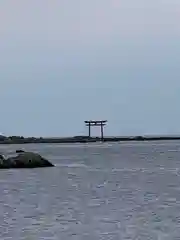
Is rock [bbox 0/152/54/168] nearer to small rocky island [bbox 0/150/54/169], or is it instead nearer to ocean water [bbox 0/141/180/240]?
small rocky island [bbox 0/150/54/169]

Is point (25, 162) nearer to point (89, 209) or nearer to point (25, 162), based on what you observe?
point (25, 162)

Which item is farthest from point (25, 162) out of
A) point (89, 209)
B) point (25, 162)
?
point (89, 209)

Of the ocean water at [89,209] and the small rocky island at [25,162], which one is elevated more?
the small rocky island at [25,162]

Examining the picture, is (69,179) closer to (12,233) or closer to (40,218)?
(40,218)

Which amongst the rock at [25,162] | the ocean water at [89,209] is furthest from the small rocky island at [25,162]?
the ocean water at [89,209]

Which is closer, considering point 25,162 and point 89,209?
point 89,209

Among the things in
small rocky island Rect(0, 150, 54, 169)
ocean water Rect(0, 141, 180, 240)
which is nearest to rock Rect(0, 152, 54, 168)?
small rocky island Rect(0, 150, 54, 169)

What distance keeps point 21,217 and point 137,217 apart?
190 inches

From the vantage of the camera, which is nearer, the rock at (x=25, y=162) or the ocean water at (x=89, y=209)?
the ocean water at (x=89, y=209)

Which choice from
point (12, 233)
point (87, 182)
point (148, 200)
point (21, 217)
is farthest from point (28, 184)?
point (12, 233)

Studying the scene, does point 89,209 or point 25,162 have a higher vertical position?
point 25,162

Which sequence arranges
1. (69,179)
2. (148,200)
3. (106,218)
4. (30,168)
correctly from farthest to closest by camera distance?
(30,168) < (69,179) < (148,200) < (106,218)

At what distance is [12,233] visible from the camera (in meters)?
26.0

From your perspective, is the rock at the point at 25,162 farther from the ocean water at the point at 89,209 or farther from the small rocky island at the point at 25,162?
the ocean water at the point at 89,209
